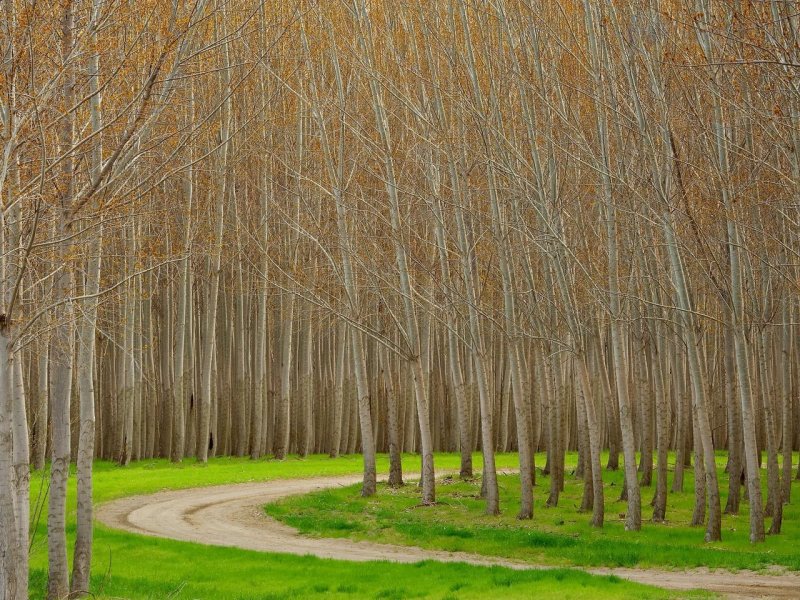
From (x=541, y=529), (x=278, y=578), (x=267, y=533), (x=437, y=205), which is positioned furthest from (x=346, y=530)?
(x=437, y=205)

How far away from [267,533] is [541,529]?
4485mm

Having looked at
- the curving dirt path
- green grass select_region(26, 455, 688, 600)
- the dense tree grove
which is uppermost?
the dense tree grove

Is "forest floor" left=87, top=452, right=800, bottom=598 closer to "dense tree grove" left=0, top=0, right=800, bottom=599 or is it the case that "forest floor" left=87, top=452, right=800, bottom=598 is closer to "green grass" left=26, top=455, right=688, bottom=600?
"green grass" left=26, top=455, right=688, bottom=600

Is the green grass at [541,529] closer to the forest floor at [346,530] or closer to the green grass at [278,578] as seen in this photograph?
the forest floor at [346,530]

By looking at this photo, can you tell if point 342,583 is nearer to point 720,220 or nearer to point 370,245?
point 720,220

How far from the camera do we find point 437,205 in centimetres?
1808

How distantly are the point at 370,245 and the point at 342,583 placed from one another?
10.8 meters

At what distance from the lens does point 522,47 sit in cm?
1694

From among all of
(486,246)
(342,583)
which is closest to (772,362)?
(486,246)

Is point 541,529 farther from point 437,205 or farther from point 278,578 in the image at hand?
point 437,205

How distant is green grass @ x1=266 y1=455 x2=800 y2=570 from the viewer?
1336 centimetres

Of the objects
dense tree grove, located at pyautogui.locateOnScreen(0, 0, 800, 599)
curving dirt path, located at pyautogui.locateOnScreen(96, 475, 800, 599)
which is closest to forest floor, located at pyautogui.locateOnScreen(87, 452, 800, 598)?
curving dirt path, located at pyautogui.locateOnScreen(96, 475, 800, 599)

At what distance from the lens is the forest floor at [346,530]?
11.9 meters

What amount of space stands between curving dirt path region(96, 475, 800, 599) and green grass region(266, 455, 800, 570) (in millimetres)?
443
